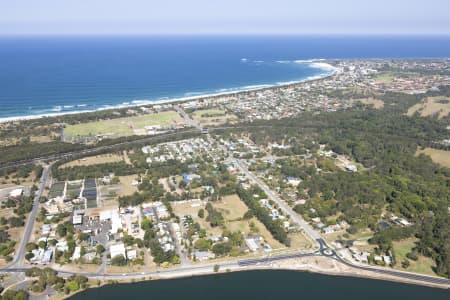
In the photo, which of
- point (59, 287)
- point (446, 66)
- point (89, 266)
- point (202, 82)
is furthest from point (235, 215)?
point (446, 66)

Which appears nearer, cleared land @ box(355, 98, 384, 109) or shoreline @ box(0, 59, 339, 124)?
shoreline @ box(0, 59, 339, 124)

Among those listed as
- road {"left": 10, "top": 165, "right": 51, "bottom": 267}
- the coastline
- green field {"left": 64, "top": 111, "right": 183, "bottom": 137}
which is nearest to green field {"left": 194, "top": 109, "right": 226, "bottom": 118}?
green field {"left": 64, "top": 111, "right": 183, "bottom": 137}

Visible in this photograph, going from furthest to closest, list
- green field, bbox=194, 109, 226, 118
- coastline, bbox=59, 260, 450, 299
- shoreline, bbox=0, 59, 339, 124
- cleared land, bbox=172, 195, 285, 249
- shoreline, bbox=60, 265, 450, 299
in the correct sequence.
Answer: green field, bbox=194, 109, 226, 118 < shoreline, bbox=0, 59, 339, 124 < cleared land, bbox=172, 195, 285, 249 < coastline, bbox=59, 260, 450, 299 < shoreline, bbox=60, 265, 450, 299

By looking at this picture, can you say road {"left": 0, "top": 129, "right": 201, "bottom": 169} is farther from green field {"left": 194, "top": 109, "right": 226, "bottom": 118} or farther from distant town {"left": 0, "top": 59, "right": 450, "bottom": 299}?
green field {"left": 194, "top": 109, "right": 226, "bottom": 118}

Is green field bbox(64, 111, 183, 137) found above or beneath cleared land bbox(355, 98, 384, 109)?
beneath

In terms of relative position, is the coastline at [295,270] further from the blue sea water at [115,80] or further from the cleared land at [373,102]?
the cleared land at [373,102]

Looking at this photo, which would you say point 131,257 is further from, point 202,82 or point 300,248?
point 202,82
